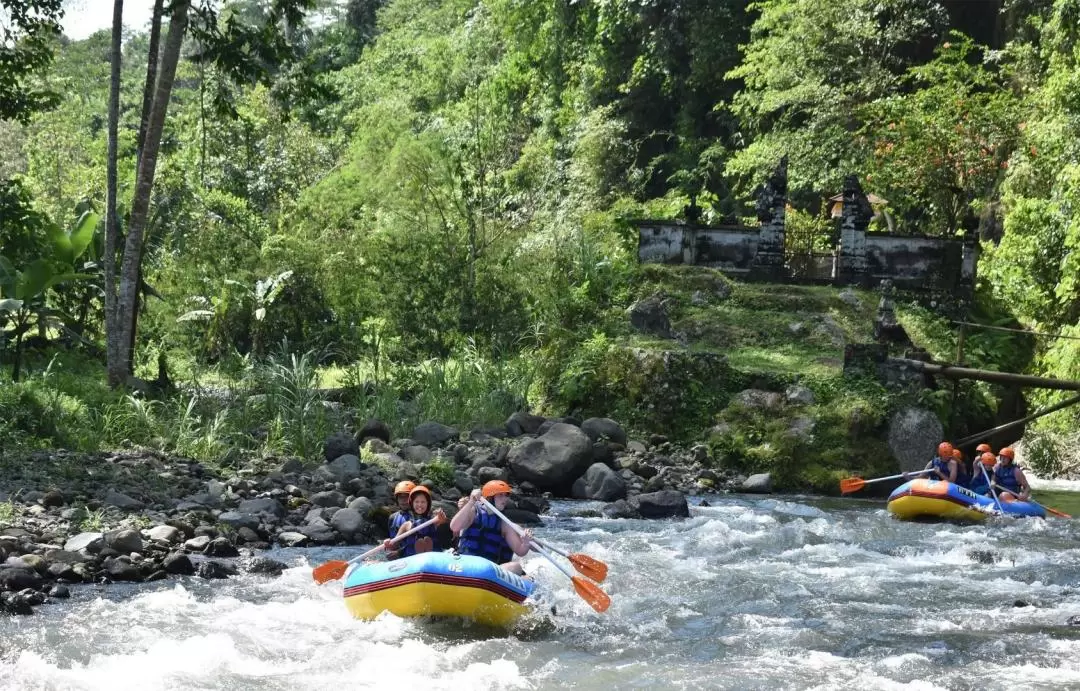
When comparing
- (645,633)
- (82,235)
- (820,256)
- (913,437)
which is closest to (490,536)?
(645,633)

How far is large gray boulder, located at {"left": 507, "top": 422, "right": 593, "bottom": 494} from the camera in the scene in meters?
16.4

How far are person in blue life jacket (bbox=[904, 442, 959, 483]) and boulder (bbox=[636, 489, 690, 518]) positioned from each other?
3.91 meters

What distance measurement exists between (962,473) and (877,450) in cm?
184

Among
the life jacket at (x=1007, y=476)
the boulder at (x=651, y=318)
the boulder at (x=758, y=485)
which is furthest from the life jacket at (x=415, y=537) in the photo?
the boulder at (x=651, y=318)

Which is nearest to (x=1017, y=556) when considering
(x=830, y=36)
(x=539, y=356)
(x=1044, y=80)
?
(x=539, y=356)

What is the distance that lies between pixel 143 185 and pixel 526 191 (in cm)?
2108

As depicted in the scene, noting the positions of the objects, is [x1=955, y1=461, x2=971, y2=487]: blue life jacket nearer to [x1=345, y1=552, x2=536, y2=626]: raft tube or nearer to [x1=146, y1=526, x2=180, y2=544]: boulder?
[x1=345, y1=552, x2=536, y2=626]: raft tube

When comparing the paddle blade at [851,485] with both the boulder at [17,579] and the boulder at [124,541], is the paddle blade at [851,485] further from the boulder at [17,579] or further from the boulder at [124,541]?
the boulder at [17,579]

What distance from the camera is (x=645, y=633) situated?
9875 millimetres

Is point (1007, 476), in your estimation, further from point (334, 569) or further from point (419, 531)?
point (334, 569)

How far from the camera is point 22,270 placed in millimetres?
21016

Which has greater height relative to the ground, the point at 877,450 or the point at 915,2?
the point at 915,2

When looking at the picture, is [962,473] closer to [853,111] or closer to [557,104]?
[853,111]

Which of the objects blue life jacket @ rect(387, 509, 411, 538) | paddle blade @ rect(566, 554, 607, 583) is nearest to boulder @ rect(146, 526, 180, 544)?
blue life jacket @ rect(387, 509, 411, 538)
